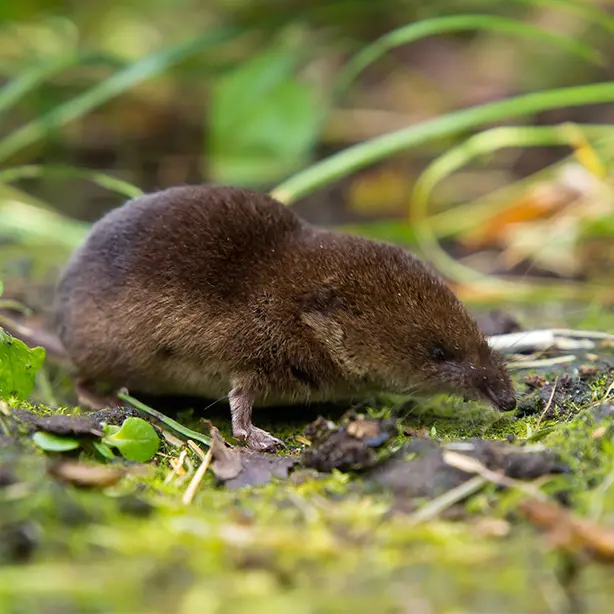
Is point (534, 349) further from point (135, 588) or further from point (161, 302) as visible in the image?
point (135, 588)

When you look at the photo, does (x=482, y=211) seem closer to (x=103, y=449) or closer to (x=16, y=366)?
(x=16, y=366)

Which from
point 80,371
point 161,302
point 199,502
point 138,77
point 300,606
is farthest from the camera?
point 138,77

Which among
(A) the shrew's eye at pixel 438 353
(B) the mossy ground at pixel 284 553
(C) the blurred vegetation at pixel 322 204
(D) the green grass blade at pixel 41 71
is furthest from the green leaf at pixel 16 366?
(D) the green grass blade at pixel 41 71

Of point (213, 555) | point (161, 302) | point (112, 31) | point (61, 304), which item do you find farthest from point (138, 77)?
point (112, 31)

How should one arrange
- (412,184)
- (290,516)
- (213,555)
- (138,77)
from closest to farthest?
(213,555) < (290,516) < (138,77) < (412,184)

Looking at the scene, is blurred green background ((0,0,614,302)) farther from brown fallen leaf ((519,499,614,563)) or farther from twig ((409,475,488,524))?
brown fallen leaf ((519,499,614,563))

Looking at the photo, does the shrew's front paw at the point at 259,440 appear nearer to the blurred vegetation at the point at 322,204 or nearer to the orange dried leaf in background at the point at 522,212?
the blurred vegetation at the point at 322,204

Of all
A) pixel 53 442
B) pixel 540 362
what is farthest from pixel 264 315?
pixel 540 362
